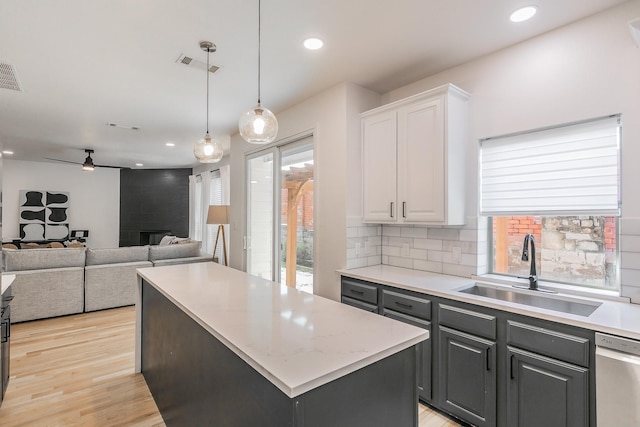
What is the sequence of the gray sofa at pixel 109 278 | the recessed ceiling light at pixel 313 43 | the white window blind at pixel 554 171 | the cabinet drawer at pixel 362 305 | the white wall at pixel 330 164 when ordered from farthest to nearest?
the gray sofa at pixel 109 278 → the white wall at pixel 330 164 → the cabinet drawer at pixel 362 305 → the recessed ceiling light at pixel 313 43 → the white window blind at pixel 554 171

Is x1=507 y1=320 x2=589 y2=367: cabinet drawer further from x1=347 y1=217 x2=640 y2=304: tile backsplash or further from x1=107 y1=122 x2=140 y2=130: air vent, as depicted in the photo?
x1=107 y1=122 x2=140 y2=130: air vent

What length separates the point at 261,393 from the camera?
111 cm

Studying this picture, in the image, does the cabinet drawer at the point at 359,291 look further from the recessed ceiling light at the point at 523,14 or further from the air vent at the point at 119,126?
the air vent at the point at 119,126

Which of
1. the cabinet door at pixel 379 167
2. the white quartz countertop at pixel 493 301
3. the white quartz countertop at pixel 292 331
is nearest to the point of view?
the white quartz countertop at pixel 292 331

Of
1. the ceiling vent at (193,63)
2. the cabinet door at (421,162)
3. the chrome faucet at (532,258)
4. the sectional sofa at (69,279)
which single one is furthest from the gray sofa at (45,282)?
the chrome faucet at (532,258)

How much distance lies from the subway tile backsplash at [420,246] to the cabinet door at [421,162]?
33 centimetres

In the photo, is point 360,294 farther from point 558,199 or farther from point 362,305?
point 558,199

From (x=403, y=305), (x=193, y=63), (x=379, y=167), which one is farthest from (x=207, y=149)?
(x=403, y=305)

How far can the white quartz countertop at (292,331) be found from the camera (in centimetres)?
102

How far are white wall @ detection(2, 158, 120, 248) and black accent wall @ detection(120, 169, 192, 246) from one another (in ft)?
0.70

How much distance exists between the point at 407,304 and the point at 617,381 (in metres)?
1.14

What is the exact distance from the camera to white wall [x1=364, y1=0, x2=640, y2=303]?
6.31ft

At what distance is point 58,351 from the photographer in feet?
10.9

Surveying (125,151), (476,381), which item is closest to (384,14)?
(476,381)
